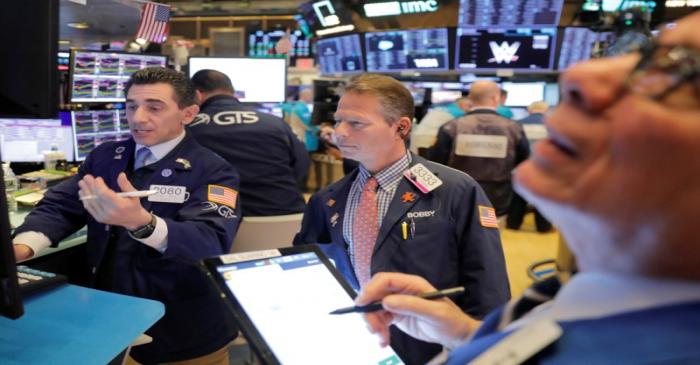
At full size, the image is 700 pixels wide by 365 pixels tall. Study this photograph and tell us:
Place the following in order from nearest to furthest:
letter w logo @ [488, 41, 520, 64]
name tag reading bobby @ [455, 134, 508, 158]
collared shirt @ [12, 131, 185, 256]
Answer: collared shirt @ [12, 131, 185, 256] < name tag reading bobby @ [455, 134, 508, 158] < letter w logo @ [488, 41, 520, 64]

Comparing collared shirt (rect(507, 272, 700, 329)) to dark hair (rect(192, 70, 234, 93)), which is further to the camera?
dark hair (rect(192, 70, 234, 93))

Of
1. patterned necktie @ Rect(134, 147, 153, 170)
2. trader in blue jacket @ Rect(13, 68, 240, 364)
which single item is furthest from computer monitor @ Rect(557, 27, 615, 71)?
patterned necktie @ Rect(134, 147, 153, 170)

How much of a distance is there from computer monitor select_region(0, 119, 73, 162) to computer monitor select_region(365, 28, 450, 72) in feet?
13.2

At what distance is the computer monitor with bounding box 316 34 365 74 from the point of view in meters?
6.44

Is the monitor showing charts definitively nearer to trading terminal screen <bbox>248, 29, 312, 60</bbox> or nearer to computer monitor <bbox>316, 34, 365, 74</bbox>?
computer monitor <bbox>316, 34, 365, 74</bbox>

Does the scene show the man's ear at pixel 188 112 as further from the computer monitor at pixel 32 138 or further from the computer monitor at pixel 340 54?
the computer monitor at pixel 340 54

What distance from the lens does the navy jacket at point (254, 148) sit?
276cm

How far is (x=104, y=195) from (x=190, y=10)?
1079cm

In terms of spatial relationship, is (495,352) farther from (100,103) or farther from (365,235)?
(100,103)

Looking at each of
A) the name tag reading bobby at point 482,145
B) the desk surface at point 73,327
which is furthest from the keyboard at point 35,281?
the name tag reading bobby at point 482,145

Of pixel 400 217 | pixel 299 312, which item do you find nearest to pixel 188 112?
pixel 400 217

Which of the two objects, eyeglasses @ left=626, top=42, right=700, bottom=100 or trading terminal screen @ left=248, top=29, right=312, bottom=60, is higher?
trading terminal screen @ left=248, top=29, right=312, bottom=60

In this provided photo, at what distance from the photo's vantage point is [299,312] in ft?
3.16

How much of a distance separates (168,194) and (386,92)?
847mm
